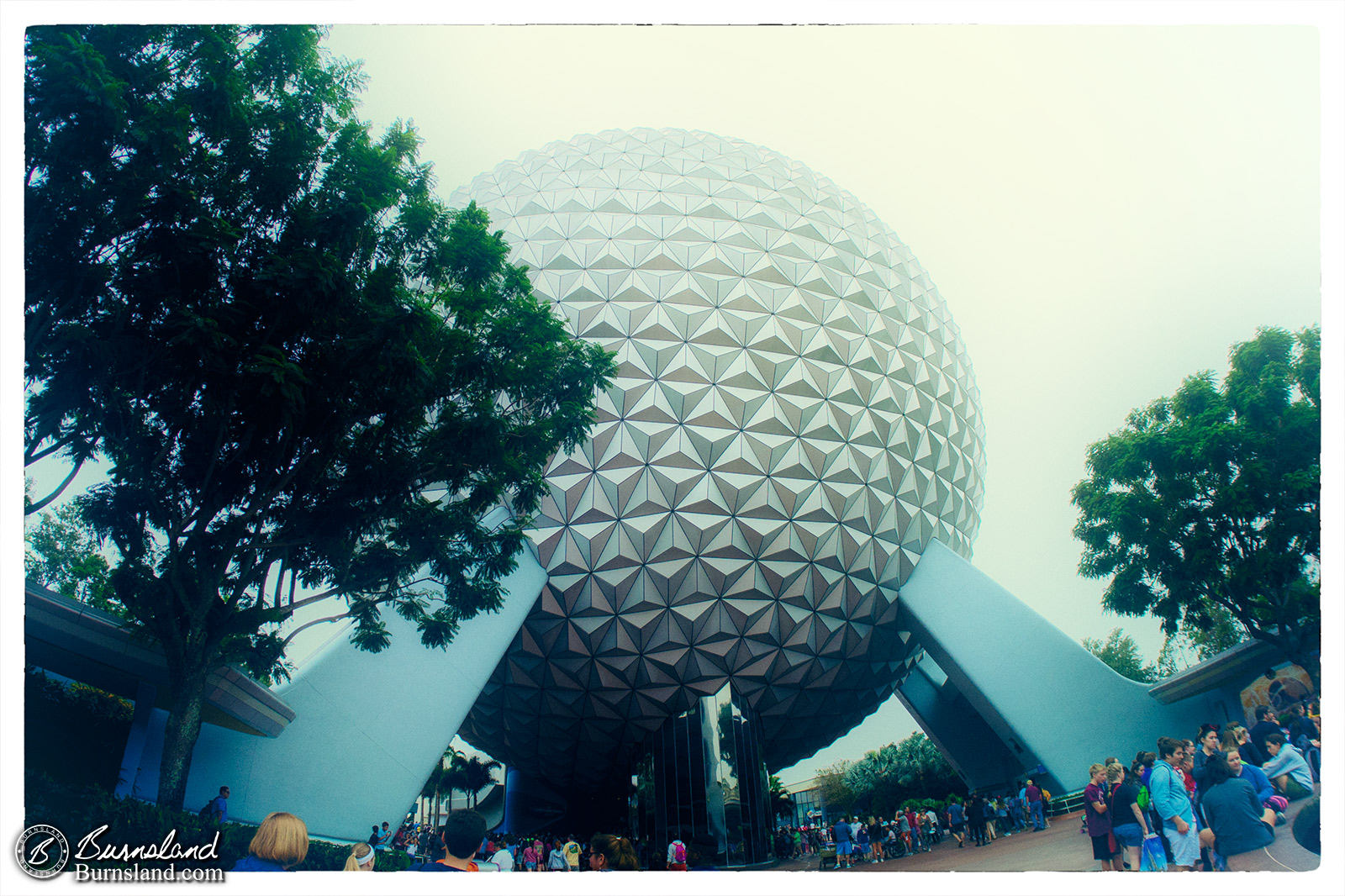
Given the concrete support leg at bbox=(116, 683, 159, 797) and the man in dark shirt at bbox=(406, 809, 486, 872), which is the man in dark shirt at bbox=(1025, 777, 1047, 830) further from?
the concrete support leg at bbox=(116, 683, 159, 797)

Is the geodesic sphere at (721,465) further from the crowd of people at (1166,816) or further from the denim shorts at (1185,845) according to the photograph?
the denim shorts at (1185,845)

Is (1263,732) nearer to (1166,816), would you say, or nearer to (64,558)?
(1166,816)

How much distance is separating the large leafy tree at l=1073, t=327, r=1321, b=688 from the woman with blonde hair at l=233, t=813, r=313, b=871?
14.2 meters

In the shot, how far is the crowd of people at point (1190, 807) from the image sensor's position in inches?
262

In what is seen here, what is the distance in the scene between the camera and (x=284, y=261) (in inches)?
328

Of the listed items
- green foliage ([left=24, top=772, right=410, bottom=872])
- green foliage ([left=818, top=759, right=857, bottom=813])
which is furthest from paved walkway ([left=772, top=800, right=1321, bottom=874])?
green foliage ([left=818, top=759, right=857, bottom=813])

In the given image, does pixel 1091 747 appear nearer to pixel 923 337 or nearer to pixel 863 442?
pixel 863 442

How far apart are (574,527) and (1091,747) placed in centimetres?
1130

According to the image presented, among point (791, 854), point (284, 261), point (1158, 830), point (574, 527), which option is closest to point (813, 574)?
point (574, 527)

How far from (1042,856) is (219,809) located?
12.1 m

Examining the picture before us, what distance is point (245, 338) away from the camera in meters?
8.76

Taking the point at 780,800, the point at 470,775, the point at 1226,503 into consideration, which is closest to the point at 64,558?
the point at 780,800

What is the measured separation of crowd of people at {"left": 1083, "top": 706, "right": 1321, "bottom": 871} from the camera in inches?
262

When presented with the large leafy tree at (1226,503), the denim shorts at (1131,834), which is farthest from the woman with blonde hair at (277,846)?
the large leafy tree at (1226,503)
